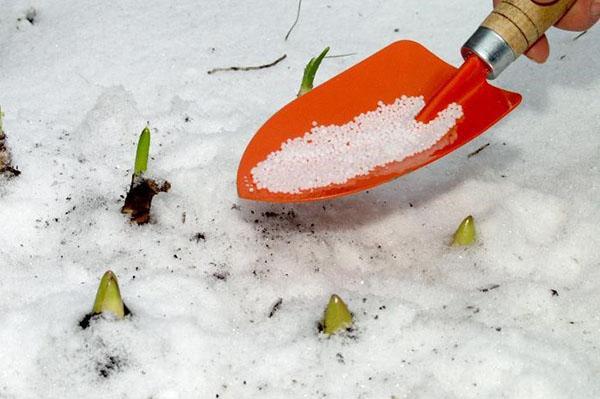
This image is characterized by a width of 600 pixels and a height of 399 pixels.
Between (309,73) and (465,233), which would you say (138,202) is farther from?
(465,233)

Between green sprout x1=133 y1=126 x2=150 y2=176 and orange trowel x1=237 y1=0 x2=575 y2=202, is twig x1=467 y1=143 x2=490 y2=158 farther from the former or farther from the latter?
green sprout x1=133 y1=126 x2=150 y2=176

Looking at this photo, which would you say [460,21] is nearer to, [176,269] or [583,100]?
[583,100]

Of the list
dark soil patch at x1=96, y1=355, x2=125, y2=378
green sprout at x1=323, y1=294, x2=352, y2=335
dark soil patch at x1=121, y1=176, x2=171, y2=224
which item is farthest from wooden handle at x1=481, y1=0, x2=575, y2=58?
dark soil patch at x1=96, y1=355, x2=125, y2=378

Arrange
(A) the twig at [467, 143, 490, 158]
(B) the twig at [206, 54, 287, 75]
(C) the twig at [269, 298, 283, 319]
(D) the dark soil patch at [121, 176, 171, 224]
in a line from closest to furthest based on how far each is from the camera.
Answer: (C) the twig at [269, 298, 283, 319] → (D) the dark soil patch at [121, 176, 171, 224] → (A) the twig at [467, 143, 490, 158] → (B) the twig at [206, 54, 287, 75]

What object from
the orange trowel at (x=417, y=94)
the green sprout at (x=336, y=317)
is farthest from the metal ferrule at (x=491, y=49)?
the green sprout at (x=336, y=317)

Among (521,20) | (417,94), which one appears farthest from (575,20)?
(417,94)

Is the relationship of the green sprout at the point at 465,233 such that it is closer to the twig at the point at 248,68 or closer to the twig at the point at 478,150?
the twig at the point at 478,150

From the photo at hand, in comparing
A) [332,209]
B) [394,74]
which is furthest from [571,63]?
[332,209]

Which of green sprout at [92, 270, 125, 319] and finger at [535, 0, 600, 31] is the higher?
finger at [535, 0, 600, 31]
